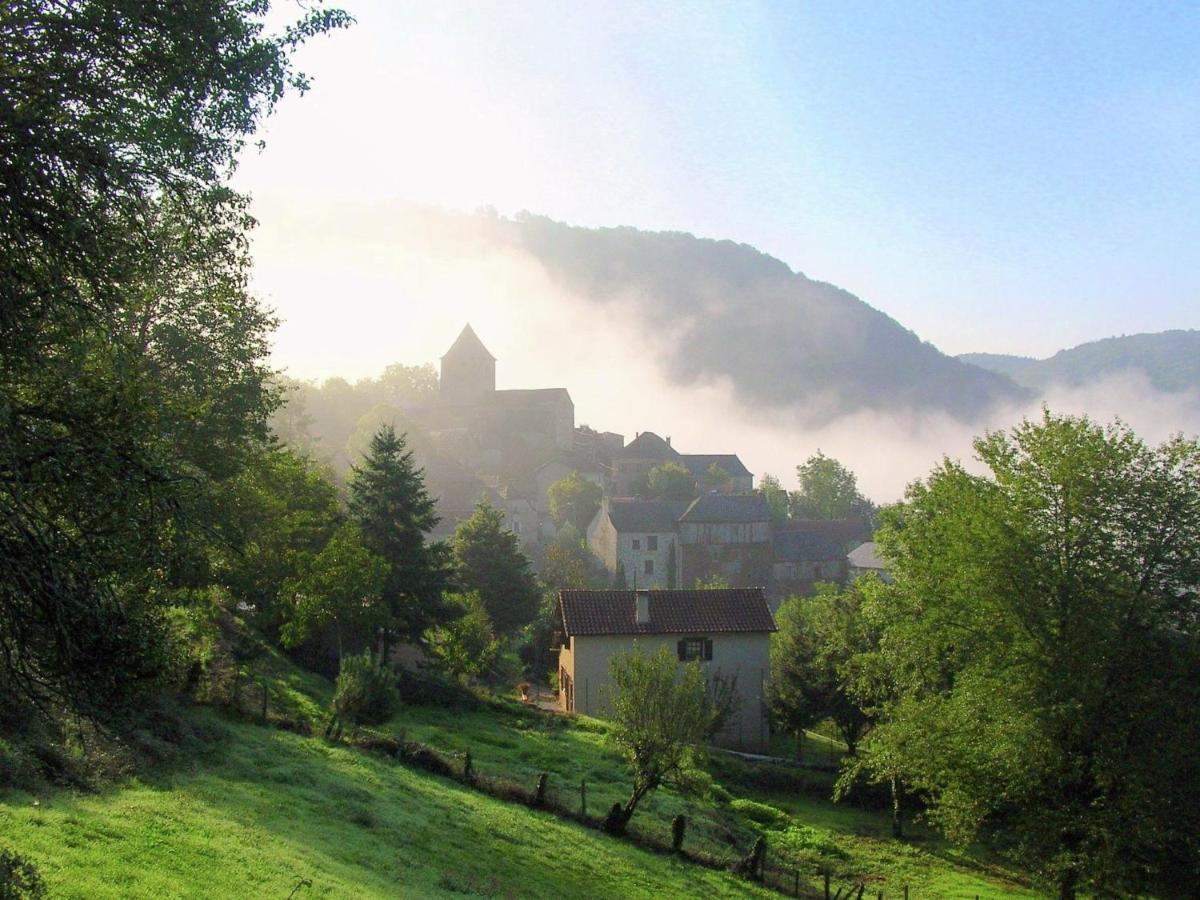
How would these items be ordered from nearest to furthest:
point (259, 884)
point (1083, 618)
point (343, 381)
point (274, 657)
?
point (259, 884) < point (1083, 618) < point (274, 657) < point (343, 381)

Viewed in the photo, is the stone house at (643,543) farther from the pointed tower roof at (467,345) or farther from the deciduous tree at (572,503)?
the pointed tower roof at (467,345)

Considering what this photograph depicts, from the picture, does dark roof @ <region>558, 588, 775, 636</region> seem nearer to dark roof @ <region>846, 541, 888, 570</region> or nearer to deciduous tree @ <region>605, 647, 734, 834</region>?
deciduous tree @ <region>605, 647, 734, 834</region>

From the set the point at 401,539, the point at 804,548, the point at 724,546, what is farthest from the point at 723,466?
the point at 401,539

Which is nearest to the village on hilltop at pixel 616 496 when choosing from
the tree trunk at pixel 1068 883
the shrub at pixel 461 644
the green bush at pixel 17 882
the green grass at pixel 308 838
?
the shrub at pixel 461 644

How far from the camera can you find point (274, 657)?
34.3 m

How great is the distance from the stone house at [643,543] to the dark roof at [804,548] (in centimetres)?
989

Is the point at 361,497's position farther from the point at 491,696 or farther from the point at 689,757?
the point at 689,757

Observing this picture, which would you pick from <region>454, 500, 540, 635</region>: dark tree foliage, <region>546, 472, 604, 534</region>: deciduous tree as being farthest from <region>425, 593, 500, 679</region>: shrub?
<region>546, 472, 604, 534</region>: deciduous tree

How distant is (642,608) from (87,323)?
111ft

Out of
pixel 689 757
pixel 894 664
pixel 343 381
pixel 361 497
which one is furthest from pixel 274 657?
pixel 343 381

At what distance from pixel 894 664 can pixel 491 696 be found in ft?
58.1

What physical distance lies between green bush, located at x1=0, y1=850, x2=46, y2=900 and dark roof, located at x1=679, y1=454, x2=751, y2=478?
11356 cm

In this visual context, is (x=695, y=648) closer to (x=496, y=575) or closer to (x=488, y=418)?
(x=496, y=575)

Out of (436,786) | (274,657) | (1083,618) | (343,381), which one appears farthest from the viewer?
(343,381)
